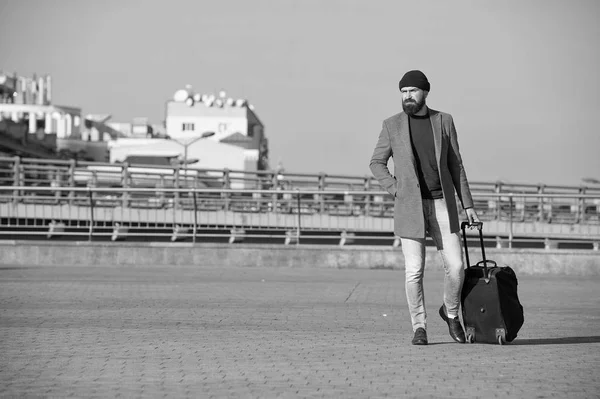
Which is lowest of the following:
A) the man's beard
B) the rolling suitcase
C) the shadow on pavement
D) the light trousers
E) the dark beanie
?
the shadow on pavement

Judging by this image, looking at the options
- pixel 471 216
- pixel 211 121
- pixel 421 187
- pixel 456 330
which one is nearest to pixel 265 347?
pixel 456 330

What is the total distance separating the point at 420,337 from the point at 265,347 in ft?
3.54

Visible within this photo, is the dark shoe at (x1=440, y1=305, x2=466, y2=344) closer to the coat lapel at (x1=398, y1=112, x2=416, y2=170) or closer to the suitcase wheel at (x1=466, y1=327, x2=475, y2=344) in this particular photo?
the suitcase wheel at (x1=466, y1=327, x2=475, y2=344)

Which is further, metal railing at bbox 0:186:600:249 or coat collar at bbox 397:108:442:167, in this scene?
metal railing at bbox 0:186:600:249

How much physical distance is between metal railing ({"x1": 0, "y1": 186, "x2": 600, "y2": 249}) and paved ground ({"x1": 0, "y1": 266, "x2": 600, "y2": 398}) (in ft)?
23.2

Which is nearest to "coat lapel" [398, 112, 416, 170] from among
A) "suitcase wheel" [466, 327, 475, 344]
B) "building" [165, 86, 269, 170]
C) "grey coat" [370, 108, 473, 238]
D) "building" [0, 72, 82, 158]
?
"grey coat" [370, 108, 473, 238]

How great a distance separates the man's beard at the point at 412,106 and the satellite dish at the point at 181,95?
148 meters

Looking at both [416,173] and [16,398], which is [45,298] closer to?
[416,173]

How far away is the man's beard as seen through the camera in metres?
8.97

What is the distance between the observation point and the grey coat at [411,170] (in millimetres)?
8953

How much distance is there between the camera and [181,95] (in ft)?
514

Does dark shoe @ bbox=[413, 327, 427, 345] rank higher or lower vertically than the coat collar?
lower

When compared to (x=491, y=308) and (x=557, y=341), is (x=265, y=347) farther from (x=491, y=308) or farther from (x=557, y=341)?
(x=557, y=341)

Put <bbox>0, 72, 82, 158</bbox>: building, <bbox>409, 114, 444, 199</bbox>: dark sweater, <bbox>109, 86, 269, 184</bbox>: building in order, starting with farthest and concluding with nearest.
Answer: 1. <bbox>109, 86, 269, 184</bbox>: building
2. <bbox>0, 72, 82, 158</bbox>: building
3. <bbox>409, 114, 444, 199</bbox>: dark sweater
